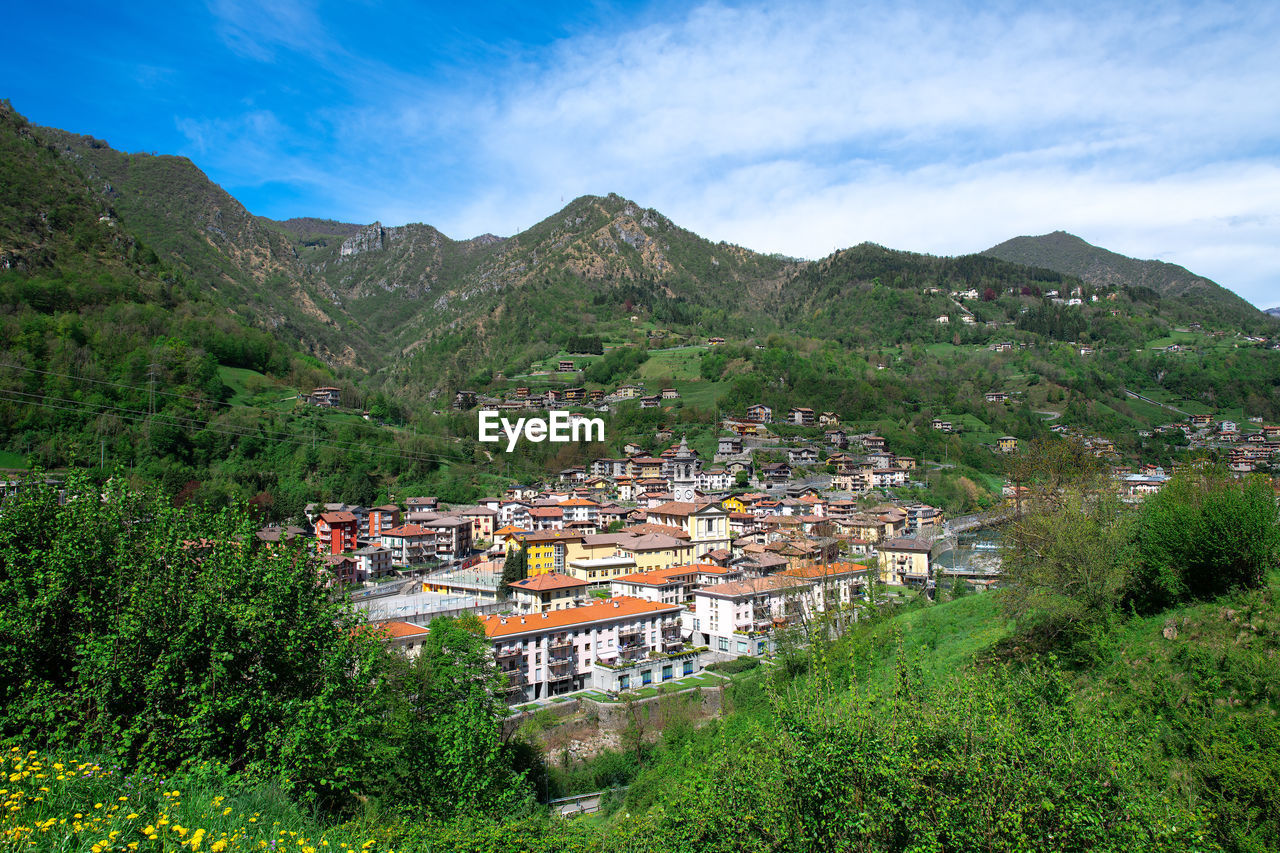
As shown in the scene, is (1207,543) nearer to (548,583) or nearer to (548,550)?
(548,583)

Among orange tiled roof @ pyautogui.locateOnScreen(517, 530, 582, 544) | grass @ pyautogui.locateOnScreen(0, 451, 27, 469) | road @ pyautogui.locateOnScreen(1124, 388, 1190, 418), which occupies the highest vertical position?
road @ pyautogui.locateOnScreen(1124, 388, 1190, 418)

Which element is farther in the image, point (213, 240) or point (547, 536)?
point (213, 240)

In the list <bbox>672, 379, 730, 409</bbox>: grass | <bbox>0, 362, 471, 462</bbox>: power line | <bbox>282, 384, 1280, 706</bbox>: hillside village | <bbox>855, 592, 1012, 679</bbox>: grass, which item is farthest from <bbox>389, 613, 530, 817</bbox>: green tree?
<bbox>672, 379, 730, 409</bbox>: grass

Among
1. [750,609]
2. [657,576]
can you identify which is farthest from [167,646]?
[657,576]

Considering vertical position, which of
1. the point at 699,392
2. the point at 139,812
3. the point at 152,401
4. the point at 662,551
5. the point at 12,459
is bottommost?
the point at 662,551

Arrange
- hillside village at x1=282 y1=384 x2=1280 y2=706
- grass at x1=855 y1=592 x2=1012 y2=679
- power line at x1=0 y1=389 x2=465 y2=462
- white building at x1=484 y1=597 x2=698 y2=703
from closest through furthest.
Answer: grass at x1=855 y1=592 x2=1012 y2=679
white building at x1=484 y1=597 x2=698 y2=703
hillside village at x1=282 y1=384 x2=1280 y2=706
power line at x1=0 y1=389 x2=465 y2=462

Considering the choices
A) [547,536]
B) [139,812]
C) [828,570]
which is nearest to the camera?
[139,812]

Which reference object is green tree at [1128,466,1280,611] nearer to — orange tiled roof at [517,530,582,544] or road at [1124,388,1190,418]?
orange tiled roof at [517,530,582,544]

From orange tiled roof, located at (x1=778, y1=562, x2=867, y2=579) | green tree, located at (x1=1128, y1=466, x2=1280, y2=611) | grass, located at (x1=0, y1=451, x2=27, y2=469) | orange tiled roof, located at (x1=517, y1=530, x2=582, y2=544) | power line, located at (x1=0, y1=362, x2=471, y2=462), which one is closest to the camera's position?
green tree, located at (x1=1128, y1=466, x2=1280, y2=611)
